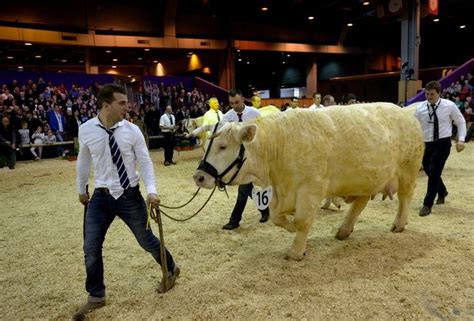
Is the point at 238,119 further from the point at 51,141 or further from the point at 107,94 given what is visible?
the point at 51,141

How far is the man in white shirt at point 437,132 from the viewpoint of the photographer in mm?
5559

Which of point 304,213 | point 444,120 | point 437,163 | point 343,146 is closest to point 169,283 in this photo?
point 304,213

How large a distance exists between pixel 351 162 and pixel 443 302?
1550 millimetres

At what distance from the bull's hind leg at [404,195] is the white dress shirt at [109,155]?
3.14 meters

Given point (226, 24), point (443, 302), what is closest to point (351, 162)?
point (443, 302)

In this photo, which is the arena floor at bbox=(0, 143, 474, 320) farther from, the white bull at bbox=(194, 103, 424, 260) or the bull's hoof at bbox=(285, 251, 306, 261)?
the white bull at bbox=(194, 103, 424, 260)

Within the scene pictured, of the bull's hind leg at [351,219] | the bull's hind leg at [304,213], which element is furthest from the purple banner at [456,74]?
the bull's hind leg at [304,213]

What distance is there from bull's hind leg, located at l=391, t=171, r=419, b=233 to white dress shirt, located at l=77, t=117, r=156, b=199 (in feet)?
10.3

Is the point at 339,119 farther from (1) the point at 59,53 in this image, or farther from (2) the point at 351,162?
(1) the point at 59,53

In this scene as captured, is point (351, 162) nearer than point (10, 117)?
Yes

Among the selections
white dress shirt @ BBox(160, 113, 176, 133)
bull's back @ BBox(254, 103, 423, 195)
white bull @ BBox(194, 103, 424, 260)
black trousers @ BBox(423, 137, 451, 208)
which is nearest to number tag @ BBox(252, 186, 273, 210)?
white bull @ BBox(194, 103, 424, 260)

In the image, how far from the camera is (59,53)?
Result: 2267 centimetres

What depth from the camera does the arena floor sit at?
10.6ft

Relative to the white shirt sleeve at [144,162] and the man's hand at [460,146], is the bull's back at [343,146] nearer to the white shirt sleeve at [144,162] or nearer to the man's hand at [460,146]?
the white shirt sleeve at [144,162]
